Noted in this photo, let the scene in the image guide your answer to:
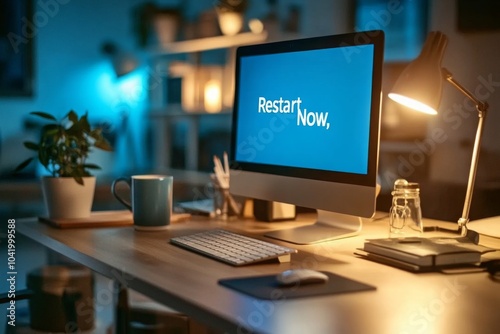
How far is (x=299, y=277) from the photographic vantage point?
3.81 ft

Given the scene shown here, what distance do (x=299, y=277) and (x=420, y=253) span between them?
0.30 meters

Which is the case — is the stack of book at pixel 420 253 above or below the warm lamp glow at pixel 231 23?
below

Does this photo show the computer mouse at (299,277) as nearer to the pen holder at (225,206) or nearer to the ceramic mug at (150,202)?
the ceramic mug at (150,202)

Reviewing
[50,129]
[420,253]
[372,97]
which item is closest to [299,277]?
[420,253]

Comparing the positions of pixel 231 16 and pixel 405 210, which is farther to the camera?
pixel 231 16

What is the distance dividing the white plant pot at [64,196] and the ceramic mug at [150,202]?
0.68 ft

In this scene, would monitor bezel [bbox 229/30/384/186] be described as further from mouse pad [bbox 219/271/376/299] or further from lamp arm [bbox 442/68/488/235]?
mouse pad [bbox 219/271/376/299]

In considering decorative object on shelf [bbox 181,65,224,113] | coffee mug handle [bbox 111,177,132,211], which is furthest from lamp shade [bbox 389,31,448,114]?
decorative object on shelf [bbox 181,65,224,113]

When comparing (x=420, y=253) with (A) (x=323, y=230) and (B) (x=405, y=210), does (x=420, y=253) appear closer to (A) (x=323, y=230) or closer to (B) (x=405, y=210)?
(B) (x=405, y=210)

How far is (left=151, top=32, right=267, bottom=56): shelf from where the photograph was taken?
3838mm

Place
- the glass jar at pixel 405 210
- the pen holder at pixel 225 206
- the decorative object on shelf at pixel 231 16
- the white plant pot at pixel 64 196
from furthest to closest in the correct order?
1. the decorative object on shelf at pixel 231 16
2. the pen holder at pixel 225 206
3. the white plant pot at pixel 64 196
4. the glass jar at pixel 405 210

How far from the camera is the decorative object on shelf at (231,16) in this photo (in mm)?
4062

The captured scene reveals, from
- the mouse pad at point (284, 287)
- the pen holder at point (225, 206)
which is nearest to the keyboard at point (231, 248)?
the mouse pad at point (284, 287)

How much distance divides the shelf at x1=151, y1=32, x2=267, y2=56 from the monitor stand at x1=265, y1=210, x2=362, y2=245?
206cm
